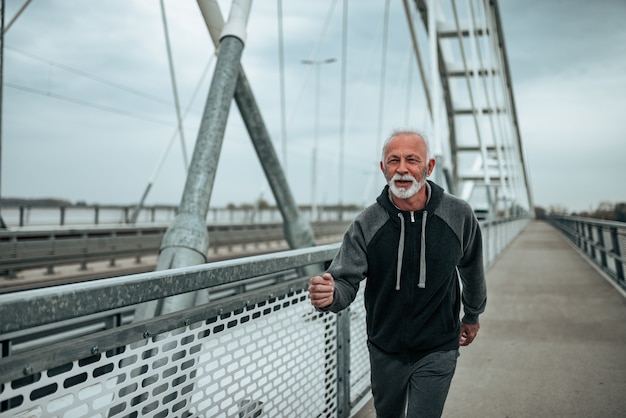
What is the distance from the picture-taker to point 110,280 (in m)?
1.85

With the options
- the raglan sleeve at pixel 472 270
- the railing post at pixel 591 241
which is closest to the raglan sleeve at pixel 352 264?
the raglan sleeve at pixel 472 270

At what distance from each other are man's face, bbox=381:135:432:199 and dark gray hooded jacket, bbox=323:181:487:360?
0.32 ft

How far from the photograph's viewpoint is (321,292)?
2.24 metres

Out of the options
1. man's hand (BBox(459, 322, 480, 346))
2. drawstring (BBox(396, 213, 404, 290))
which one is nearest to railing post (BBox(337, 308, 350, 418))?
man's hand (BBox(459, 322, 480, 346))

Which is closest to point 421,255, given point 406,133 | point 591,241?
point 406,133

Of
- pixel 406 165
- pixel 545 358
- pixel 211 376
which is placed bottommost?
pixel 545 358

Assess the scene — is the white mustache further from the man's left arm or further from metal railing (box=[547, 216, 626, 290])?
metal railing (box=[547, 216, 626, 290])

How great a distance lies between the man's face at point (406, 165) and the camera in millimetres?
2355

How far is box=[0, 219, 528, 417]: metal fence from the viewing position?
157cm

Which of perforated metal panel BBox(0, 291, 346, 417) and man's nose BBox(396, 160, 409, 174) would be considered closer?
perforated metal panel BBox(0, 291, 346, 417)

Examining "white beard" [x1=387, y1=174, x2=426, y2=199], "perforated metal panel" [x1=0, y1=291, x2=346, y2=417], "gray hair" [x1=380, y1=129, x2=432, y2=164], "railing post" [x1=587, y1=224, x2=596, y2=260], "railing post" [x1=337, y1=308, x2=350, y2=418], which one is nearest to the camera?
"perforated metal panel" [x1=0, y1=291, x2=346, y2=417]

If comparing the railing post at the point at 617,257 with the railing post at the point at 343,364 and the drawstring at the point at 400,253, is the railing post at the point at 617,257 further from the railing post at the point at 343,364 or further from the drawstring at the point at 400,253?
the drawstring at the point at 400,253

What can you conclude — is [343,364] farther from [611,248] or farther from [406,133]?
[611,248]

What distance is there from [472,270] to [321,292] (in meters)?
0.83
